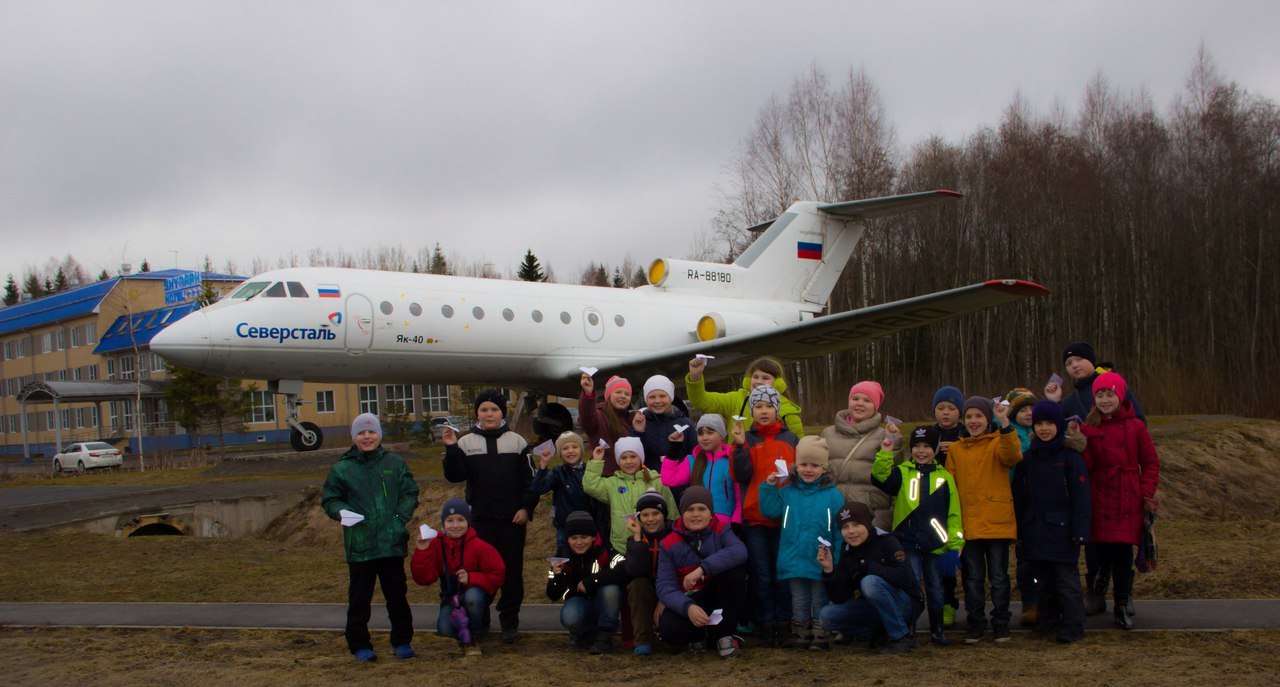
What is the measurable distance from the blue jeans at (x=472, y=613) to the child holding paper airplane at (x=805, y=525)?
6.17 ft

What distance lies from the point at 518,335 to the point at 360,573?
1066 cm

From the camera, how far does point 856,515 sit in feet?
19.6

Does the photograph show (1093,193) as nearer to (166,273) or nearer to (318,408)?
(318,408)

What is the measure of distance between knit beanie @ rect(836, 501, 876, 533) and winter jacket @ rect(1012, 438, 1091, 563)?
1084 millimetres

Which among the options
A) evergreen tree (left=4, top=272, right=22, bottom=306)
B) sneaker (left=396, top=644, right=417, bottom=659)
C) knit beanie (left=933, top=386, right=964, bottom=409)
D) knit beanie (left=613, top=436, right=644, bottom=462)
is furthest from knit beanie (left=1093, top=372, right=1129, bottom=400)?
evergreen tree (left=4, top=272, right=22, bottom=306)

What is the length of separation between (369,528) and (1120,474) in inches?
190

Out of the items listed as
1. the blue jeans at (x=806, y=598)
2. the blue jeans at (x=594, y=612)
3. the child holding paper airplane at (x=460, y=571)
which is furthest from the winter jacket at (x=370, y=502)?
the blue jeans at (x=806, y=598)

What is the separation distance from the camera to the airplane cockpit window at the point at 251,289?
593 inches

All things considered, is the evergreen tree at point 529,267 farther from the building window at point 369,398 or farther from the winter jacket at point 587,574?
the winter jacket at point 587,574

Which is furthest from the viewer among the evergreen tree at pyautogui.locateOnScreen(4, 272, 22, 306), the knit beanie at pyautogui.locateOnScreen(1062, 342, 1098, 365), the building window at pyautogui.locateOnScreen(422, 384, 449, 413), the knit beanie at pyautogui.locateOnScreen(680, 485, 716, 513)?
the evergreen tree at pyautogui.locateOnScreen(4, 272, 22, 306)

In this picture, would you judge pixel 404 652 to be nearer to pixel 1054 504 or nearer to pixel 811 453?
pixel 811 453

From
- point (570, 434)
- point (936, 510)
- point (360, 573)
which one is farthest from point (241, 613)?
point (936, 510)

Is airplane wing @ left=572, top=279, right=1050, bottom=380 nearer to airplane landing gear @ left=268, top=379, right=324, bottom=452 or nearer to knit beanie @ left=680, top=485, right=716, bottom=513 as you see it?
airplane landing gear @ left=268, top=379, right=324, bottom=452

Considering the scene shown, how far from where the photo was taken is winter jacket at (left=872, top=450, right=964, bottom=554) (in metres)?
6.13
